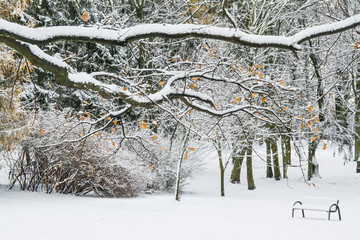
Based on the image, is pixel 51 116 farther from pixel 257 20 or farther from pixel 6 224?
pixel 257 20

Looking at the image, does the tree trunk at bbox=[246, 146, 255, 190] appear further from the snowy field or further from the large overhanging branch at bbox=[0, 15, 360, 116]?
the large overhanging branch at bbox=[0, 15, 360, 116]

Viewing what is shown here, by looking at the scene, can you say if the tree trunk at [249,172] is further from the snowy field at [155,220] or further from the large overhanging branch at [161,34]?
the large overhanging branch at [161,34]

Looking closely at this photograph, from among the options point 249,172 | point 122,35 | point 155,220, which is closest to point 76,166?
point 155,220

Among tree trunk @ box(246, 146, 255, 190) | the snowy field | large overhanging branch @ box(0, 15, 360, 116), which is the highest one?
large overhanging branch @ box(0, 15, 360, 116)

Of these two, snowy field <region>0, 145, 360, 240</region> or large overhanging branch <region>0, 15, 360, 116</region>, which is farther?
snowy field <region>0, 145, 360, 240</region>

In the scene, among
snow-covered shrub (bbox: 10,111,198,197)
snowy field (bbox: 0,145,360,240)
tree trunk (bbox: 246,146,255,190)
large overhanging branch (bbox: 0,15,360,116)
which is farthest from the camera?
tree trunk (bbox: 246,146,255,190)

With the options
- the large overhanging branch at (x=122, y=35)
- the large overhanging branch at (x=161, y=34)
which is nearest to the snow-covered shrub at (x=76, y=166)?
the large overhanging branch at (x=122, y=35)

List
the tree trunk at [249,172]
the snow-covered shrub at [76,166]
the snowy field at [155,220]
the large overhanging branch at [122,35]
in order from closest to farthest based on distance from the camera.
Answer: the large overhanging branch at [122,35] < the snowy field at [155,220] < the snow-covered shrub at [76,166] < the tree trunk at [249,172]

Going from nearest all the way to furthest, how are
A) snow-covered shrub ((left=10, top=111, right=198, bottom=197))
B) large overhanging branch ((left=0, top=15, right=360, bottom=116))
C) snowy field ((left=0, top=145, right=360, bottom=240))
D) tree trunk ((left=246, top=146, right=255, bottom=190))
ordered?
large overhanging branch ((left=0, top=15, right=360, bottom=116)), snowy field ((left=0, top=145, right=360, bottom=240)), snow-covered shrub ((left=10, top=111, right=198, bottom=197)), tree trunk ((left=246, top=146, right=255, bottom=190))

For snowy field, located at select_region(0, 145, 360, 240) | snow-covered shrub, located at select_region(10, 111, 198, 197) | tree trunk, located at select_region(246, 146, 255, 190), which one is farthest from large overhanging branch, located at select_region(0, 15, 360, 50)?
tree trunk, located at select_region(246, 146, 255, 190)

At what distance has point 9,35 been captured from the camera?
3.25 meters

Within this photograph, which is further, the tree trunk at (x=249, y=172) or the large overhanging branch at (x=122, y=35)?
the tree trunk at (x=249, y=172)

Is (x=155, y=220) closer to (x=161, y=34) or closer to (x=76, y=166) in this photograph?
(x=76, y=166)

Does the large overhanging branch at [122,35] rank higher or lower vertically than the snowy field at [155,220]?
higher
